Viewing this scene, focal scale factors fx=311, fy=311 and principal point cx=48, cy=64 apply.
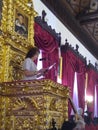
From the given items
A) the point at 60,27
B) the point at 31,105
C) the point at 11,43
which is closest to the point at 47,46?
the point at 60,27

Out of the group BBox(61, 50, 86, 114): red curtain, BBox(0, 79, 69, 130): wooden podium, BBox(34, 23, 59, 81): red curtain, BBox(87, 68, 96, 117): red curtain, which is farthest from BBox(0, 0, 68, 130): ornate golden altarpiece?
BBox(87, 68, 96, 117): red curtain

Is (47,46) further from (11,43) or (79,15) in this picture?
(79,15)

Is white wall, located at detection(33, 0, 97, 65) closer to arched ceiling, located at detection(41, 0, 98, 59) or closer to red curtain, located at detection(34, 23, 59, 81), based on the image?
arched ceiling, located at detection(41, 0, 98, 59)

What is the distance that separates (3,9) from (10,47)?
0.67 meters

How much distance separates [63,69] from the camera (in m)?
8.40

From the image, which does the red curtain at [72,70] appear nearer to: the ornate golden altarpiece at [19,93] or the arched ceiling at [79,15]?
the arched ceiling at [79,15]

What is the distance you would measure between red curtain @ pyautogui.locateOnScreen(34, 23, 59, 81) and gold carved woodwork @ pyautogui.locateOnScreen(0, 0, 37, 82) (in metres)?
0.98

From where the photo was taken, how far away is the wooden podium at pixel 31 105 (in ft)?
13.8

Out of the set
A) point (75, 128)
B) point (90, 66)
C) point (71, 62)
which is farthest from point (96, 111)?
point (75, 128)

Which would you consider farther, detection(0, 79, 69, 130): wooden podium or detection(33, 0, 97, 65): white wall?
detection(33, 0, 97, 65): white wall

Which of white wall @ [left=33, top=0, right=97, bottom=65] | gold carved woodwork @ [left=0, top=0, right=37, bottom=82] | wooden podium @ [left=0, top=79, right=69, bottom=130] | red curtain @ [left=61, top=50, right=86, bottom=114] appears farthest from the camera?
red curtain @ [left=61, top=50, right=86, bottom=114]

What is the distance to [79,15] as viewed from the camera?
9.29 m

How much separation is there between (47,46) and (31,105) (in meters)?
2.99

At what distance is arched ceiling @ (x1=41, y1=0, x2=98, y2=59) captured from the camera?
835cm
